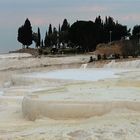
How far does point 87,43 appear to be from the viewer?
48.5m

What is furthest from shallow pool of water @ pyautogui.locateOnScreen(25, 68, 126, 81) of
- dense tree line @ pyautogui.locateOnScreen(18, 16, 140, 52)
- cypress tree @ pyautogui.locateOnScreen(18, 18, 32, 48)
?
cypress tree @ pyautogui.locateOnScreen(18, 18, 32, 48)

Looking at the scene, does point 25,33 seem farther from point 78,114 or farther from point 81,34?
point 78,114

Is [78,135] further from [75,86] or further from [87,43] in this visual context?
[87,43]

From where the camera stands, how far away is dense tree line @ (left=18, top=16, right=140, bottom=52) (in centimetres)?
4752

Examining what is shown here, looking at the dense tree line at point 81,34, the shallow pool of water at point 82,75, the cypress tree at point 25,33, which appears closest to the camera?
the shallow pool of water at point 82,75

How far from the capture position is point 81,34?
47.3m

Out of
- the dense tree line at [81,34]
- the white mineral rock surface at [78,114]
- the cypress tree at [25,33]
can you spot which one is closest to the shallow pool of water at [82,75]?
the white mineral rock surface at [78,114]

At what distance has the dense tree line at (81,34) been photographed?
156 ft

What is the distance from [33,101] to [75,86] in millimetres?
2629

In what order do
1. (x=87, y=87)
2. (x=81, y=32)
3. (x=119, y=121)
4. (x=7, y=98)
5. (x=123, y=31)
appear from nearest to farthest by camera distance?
(x=119, y=121), (x=87, y=87), (x=7, y=98), (x=81, y=32), (x=123, y=31)

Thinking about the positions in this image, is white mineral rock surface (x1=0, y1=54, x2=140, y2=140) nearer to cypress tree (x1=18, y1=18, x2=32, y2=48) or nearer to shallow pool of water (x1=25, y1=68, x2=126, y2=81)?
shallow pool of water (x1=25, y1=68, x2=126, y2=81)

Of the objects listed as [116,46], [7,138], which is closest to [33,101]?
[7,138]

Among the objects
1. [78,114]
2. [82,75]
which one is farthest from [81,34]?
[78,114]

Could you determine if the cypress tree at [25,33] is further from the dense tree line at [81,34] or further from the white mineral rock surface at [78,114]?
the white mineral rock surface at [78,114]
